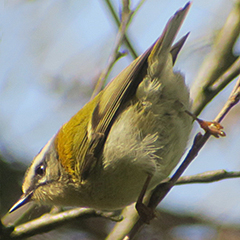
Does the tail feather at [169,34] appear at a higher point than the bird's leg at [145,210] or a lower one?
higher

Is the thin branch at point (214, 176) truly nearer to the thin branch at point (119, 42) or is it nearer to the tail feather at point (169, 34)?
the tail feather at point (169, 34)

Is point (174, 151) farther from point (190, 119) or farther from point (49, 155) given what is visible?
point (49, 155)

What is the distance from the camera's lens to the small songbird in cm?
240

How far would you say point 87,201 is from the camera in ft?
8.12

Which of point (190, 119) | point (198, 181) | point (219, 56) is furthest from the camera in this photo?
point (219, 56)

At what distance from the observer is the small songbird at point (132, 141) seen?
7.87 ft

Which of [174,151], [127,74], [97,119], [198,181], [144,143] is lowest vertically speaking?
[198,181]

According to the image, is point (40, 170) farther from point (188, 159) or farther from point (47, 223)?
point (188, 159)

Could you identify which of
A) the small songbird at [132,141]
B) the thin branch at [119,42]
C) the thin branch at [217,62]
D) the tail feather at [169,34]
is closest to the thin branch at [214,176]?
the small songbird at [132,141]

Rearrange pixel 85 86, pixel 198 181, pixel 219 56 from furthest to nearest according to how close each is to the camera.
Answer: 1. pixel 85 86
2. pixel 219 56
3. pixel 198 181

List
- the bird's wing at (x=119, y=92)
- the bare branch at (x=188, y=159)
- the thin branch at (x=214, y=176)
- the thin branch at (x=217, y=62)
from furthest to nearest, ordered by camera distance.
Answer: the thin branch at (x=217, y=62) < the bird's wing at (x=119, y=92) < the thin branch at (x=214, y=176) < the bare branch at (x=188, y=159)

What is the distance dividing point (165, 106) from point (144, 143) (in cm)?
29

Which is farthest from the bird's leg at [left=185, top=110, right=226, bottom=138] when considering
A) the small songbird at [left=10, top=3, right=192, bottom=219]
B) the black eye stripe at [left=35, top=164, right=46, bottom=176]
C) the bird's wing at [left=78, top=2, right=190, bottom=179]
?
the black eye stripe at [left=35, top=164, right=46, bottom=176]

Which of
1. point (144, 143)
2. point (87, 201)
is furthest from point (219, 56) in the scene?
point (87, 201)
